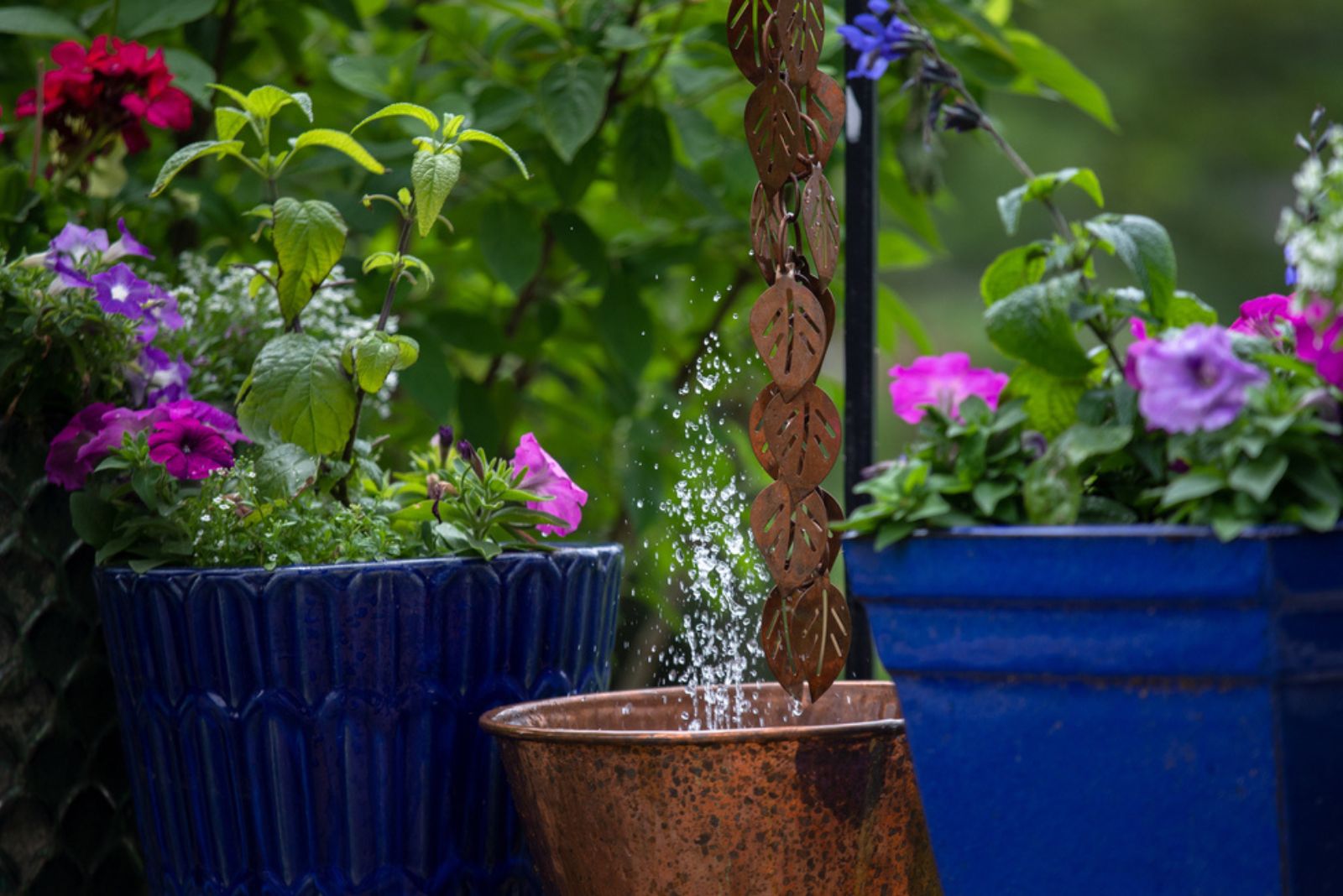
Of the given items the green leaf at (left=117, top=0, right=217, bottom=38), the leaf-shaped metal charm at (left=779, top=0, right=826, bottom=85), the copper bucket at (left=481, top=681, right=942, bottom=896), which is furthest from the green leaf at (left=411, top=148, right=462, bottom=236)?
the green leaf at (left=117, top=0, right=217, bottom=38)

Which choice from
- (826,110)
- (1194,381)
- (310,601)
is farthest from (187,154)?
(1194,381)

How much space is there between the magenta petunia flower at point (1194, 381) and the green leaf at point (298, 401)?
1.57 ft

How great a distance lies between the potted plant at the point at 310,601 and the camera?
0.76m

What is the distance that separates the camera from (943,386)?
632mm

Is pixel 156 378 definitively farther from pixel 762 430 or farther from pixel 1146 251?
pixel 1146 251

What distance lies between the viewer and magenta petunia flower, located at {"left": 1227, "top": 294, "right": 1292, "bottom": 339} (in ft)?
2.13

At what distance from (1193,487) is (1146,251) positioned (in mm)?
140

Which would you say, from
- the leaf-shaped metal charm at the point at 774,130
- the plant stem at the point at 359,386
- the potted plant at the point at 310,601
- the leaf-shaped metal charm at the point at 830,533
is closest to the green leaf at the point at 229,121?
the potted plant at the point at 310,601

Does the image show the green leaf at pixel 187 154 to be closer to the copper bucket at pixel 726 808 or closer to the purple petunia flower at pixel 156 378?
the purple petunia flower at pixel 156 378

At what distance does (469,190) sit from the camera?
142 centimetres

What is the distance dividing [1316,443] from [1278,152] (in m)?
4.31

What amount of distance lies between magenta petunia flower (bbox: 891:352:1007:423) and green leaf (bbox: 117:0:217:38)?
84 centimetres

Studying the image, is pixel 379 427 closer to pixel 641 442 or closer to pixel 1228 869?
pixel 641 442

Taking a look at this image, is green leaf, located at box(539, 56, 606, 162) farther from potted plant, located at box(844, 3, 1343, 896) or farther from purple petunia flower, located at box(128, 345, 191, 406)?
potted plant, located at box(844, 3, 1343, 896)
